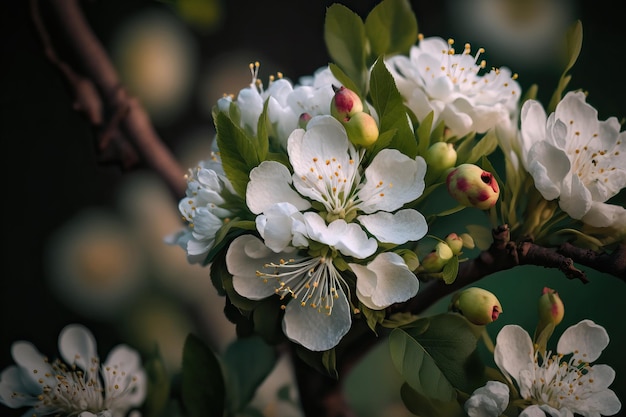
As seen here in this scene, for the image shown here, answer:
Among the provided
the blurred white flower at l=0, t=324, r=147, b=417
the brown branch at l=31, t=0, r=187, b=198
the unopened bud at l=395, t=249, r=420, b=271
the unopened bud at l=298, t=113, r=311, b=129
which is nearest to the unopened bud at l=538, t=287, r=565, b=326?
the unopened bud at l=395, t=249, r=420, b=271

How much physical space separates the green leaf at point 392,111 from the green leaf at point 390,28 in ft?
0.36

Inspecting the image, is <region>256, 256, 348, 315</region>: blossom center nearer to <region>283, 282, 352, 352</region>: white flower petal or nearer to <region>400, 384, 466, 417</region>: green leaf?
<region>283, 282, 352, 352</region>: white flower petal

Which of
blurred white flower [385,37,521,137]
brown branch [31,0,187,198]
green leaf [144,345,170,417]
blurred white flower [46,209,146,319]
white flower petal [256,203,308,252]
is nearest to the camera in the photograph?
white flower petal [256,203,308,252]

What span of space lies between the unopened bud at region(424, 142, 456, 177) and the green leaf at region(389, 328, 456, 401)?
0.13 metres

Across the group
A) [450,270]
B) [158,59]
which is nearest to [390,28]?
[450,270]

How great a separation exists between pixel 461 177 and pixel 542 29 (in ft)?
2.25

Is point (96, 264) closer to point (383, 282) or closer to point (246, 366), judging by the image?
point (246, 366)

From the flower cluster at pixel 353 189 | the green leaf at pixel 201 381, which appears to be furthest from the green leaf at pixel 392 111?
the green leaf at pixel 201 381

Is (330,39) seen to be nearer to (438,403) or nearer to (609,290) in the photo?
(438,403)

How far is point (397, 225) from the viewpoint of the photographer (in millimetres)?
488

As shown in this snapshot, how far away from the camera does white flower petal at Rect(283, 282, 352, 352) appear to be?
49cm

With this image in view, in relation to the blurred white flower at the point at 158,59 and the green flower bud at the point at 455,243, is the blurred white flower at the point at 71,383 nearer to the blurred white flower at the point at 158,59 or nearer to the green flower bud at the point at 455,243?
the green flower bud at the point at 455,243

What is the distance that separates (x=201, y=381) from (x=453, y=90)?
0.35m

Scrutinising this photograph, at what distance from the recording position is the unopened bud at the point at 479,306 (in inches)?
19.1
